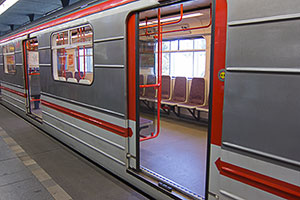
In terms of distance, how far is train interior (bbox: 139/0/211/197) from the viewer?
3.38m

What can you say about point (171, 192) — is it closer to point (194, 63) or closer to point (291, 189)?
point (291, 189)

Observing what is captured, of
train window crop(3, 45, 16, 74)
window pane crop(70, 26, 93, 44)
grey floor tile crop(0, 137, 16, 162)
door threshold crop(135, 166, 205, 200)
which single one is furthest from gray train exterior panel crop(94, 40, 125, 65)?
train window crop(3, 45, 16, 74)

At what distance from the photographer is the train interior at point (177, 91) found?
338 centimetres

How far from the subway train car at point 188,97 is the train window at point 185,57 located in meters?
0.03

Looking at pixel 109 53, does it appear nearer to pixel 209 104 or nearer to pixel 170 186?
pixel 209 104

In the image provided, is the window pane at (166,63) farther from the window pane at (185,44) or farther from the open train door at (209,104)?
the open train door at (209,104)

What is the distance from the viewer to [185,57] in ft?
20.4

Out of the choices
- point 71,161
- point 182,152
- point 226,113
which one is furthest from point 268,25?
point 71,161

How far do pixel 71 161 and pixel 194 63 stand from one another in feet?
12.5

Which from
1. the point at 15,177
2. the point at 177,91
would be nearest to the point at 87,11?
the point at 15,177

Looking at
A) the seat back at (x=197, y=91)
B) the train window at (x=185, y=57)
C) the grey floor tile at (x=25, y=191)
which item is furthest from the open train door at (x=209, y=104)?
the train window at (x=185, y=57)

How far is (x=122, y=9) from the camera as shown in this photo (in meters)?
2.72

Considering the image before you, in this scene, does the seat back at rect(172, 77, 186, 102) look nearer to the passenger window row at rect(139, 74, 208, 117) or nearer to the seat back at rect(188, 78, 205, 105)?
the passenger window row at rect(139, 74, 208, 117)

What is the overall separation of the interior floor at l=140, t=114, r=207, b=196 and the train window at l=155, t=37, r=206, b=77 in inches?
62.1
